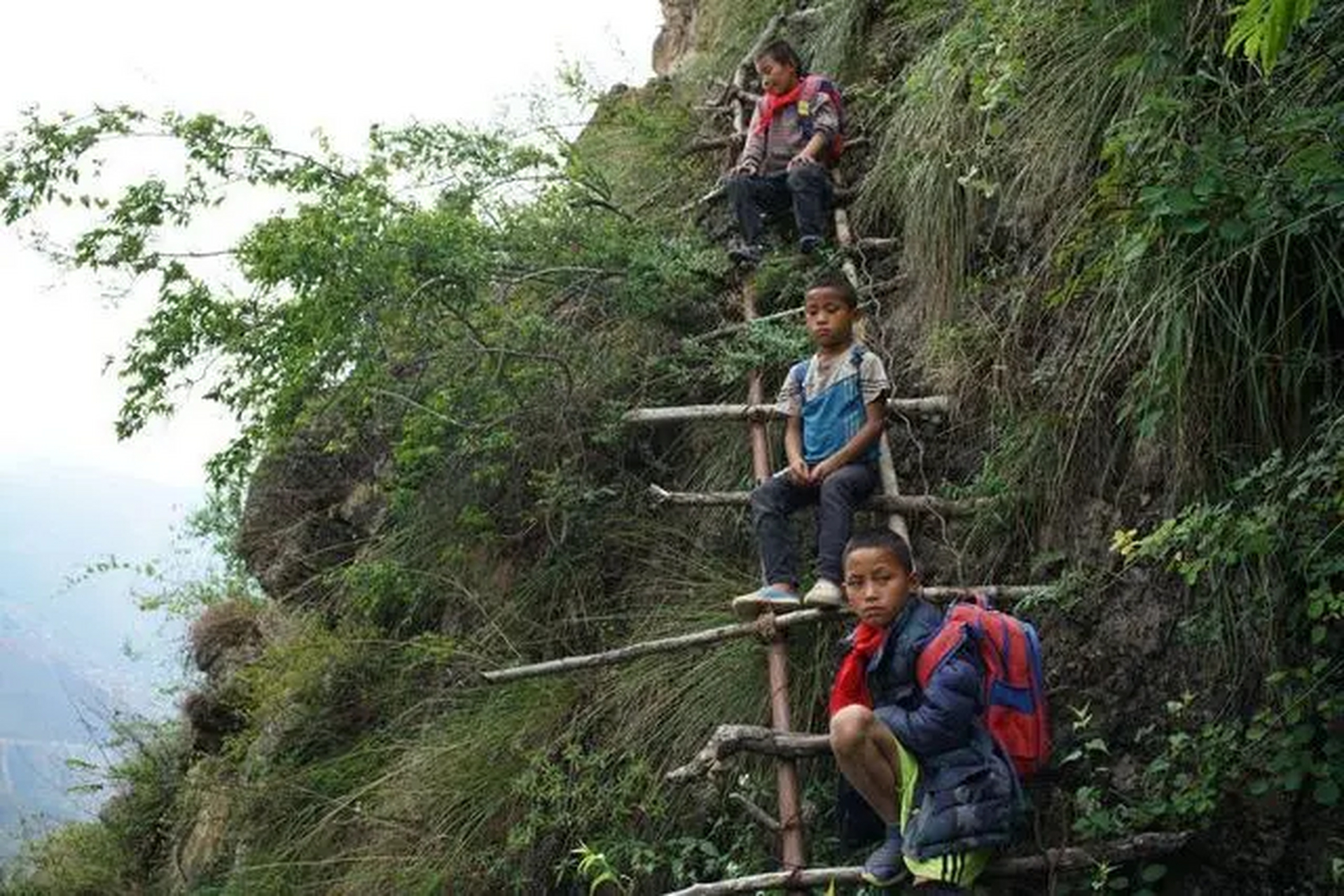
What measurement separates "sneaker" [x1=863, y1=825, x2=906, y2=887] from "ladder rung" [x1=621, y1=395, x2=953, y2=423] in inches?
67.6

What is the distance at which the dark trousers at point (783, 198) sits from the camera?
6.10m

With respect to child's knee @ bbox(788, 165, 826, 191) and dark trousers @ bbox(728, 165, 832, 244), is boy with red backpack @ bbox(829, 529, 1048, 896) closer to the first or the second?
dark trousers @ bbox(728, 165, 832, 244)

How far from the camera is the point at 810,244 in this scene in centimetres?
601

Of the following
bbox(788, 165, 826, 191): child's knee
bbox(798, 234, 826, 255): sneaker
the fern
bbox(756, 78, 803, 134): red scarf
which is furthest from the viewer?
bbox(756, 78, 803, 134): red scarf

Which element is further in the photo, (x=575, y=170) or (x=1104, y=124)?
(x=575, y=170)

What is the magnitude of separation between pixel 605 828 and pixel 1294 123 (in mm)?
3120

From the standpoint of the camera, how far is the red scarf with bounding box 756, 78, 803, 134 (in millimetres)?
6543

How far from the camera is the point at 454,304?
18.5ft

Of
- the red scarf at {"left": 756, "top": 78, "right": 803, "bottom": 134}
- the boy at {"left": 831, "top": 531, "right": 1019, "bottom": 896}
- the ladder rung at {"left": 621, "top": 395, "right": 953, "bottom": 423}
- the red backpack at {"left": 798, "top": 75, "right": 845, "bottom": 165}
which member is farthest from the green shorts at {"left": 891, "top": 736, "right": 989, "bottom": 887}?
the red scarf at {"left": 756, "top": 78, "right": 803, "bottom": 134}

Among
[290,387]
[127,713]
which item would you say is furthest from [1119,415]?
[127,713]

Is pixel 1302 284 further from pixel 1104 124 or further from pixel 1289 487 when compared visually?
pixel 1104 124

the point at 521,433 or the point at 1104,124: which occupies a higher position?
the point at 1104,124

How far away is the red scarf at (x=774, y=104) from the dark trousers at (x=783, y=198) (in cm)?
30

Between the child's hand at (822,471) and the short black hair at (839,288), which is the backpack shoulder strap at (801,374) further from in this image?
the child's hand at (822,471)
